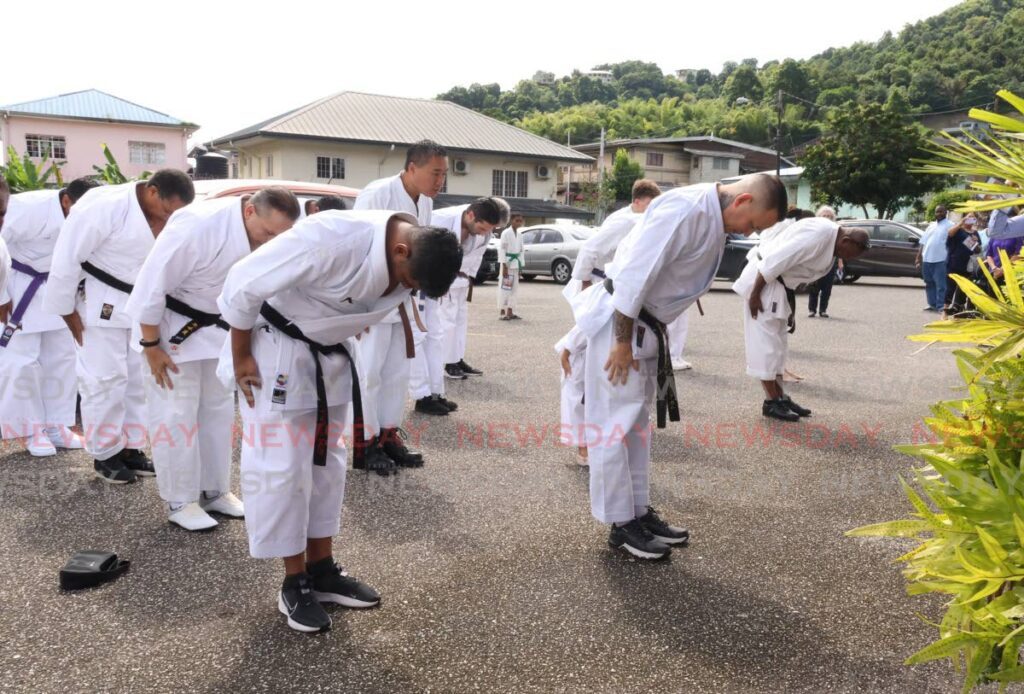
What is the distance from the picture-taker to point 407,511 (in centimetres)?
465

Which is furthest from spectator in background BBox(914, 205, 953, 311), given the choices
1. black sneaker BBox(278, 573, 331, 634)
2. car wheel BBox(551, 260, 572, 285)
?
black sneaker BBox(278, 573, 331, 634)

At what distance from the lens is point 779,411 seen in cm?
698

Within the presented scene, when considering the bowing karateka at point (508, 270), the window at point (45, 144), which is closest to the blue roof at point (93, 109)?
the window at point (45, 144)

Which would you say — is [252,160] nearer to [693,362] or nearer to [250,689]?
[693,362]

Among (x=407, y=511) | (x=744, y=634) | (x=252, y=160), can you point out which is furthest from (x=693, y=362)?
(x=252, y=160)

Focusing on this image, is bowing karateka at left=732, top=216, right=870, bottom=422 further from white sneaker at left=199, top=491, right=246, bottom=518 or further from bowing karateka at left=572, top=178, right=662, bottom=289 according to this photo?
white sneaker at left=199, top=491, right=246, bottom=518

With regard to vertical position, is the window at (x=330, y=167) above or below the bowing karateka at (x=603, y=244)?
above

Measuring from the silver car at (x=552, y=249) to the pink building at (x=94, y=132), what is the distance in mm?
23822

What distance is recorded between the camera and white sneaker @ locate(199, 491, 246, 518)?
14.9ft

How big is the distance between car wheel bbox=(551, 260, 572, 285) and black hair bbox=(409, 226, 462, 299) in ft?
63.8

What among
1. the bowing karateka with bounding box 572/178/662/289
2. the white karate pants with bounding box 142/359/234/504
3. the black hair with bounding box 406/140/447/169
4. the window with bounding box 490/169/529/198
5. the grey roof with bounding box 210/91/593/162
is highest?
the grey roof with bounding box 210/91/593/162

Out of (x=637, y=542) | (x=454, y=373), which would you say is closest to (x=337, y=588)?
(x=637, y=542)

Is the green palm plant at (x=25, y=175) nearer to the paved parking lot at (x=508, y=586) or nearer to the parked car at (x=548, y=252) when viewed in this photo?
the paved parking lot at (x=508, y=586)

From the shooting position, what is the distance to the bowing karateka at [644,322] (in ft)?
12.4
